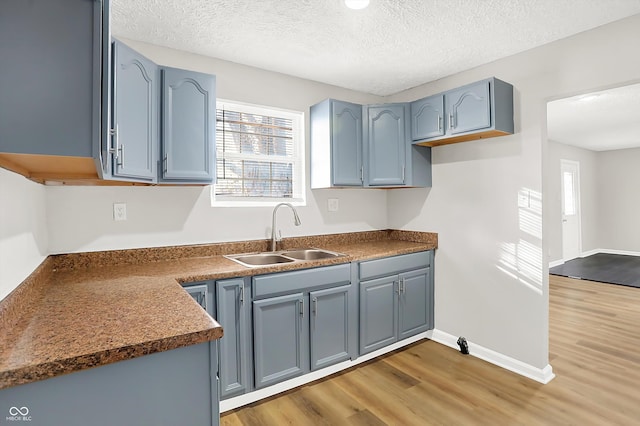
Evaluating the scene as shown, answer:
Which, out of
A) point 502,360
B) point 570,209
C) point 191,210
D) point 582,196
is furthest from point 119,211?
point 582,196

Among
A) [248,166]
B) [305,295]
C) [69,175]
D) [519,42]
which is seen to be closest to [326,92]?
[248,166]

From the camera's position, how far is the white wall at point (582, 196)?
20.3ft

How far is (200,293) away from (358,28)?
1.89 m

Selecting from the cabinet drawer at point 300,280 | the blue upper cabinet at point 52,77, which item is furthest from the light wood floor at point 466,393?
the blue upper cabinet at point 52,77

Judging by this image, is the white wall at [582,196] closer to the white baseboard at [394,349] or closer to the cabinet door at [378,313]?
the white baseboard at [394,349]

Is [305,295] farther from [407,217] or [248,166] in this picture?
[407,217]

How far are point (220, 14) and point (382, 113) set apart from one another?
1574 mm

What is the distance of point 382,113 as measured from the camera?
3049mm

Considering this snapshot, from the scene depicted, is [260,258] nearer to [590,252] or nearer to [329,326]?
[329,326]

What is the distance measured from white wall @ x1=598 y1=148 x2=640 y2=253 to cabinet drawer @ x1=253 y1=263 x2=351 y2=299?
809 cm

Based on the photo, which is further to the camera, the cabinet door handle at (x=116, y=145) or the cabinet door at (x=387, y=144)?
the cabinet door at (x=387, y=144)

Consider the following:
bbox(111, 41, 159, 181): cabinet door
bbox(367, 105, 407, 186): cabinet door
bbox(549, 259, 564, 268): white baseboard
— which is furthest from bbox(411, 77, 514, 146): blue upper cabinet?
bbox(549, 259, 564, 268): white baseboard

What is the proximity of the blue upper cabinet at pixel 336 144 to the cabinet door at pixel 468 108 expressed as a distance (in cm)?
77

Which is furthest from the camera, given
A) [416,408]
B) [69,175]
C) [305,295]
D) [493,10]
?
[305,295]
